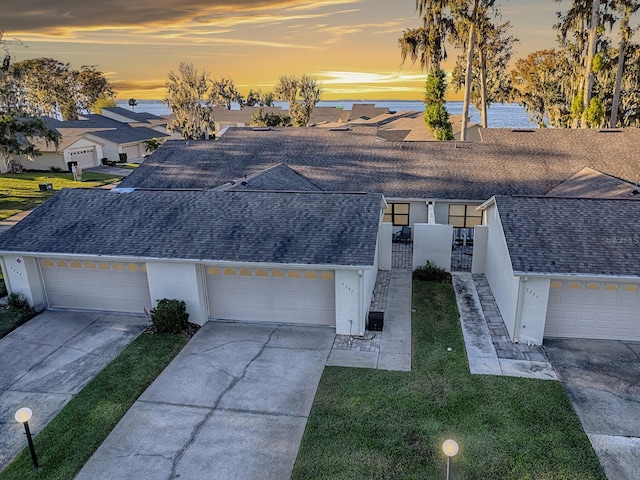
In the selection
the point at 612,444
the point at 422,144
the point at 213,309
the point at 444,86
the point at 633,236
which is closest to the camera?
the point at 612,444

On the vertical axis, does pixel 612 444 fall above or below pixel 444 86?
below

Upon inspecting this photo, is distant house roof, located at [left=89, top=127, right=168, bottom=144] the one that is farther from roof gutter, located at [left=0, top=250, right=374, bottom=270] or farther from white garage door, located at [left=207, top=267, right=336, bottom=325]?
white garage door, located at [left=207, top=267, right=336, bottom=325]

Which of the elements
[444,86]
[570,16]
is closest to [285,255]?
[444,86]

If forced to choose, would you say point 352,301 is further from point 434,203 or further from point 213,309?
point 434,203

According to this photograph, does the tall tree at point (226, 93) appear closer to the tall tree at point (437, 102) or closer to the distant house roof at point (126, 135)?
the distant house roof at point (126, 135)

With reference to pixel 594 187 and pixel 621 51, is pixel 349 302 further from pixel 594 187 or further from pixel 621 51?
pixel 621 51

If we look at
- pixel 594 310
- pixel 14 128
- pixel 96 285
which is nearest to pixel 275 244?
pixel 96 285
